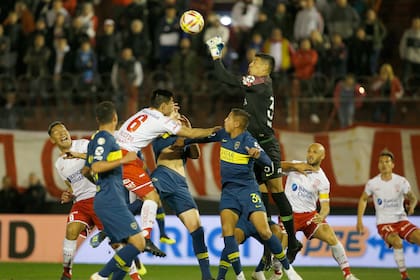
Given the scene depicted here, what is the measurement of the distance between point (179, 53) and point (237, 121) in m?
7.35

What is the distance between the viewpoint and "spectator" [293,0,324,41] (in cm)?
2044

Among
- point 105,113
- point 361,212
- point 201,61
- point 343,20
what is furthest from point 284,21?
point 105,113

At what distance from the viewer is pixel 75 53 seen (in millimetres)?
20359

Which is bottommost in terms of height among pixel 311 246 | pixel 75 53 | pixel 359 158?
pixel 311 246

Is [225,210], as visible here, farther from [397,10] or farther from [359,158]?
[397,10]

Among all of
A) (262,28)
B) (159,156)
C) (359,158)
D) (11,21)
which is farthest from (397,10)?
(159,156)

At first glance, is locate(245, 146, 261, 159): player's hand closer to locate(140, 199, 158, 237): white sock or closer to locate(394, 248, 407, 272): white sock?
locate(140, 199, 158, 237): white sock

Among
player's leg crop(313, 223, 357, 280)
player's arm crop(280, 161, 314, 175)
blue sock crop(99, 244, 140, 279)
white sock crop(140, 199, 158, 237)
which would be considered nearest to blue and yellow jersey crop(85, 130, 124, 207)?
blue sock crop(99, 244, 140, 279)

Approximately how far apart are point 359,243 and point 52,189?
570cm

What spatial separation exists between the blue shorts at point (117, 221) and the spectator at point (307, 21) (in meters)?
9.79

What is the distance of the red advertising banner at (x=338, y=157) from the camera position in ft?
60.2

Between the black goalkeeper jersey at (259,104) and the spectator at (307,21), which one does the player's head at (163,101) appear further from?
the spectator at (307,21)

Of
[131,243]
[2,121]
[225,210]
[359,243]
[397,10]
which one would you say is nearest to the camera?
[131,243]

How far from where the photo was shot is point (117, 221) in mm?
11477
